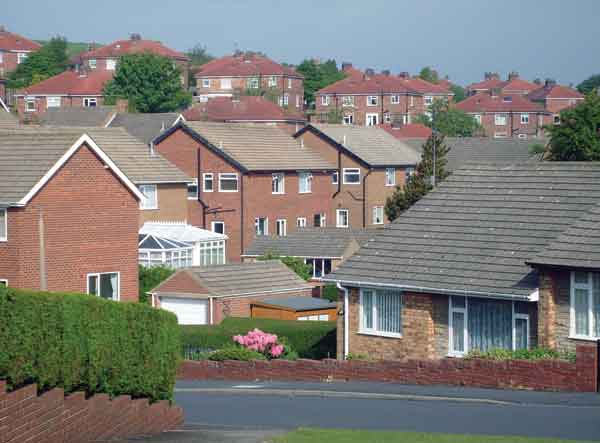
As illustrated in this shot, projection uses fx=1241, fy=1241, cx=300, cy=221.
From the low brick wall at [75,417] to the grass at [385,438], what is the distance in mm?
2264

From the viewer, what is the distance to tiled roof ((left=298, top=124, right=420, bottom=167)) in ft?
253

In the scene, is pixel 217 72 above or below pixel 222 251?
above

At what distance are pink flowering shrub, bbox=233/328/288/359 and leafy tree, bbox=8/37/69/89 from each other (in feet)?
413

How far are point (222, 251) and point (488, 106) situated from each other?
340ft

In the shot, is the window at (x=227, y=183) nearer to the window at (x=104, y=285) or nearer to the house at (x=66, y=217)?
the house at (x=66, y=217)

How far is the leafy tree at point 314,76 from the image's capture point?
174m

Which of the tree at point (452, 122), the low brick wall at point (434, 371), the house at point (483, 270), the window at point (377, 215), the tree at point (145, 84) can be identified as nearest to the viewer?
the low brick wall at point (434, 371)

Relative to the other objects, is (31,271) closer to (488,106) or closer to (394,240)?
(394,240)

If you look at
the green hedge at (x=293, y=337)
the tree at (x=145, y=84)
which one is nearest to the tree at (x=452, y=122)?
the tree at (x=145, y=84)

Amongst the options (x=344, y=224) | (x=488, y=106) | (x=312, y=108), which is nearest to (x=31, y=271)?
(x=344, y=224)

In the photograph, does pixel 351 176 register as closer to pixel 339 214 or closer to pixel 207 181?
pixel 339 214

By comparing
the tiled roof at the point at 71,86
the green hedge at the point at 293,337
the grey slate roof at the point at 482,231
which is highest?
the tiled roof at the point at 71,86

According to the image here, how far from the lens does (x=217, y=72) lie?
160625mm

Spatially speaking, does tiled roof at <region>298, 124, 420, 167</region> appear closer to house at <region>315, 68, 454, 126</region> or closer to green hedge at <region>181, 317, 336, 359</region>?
green hedge at <region>181, 317, 336, 359</region>
